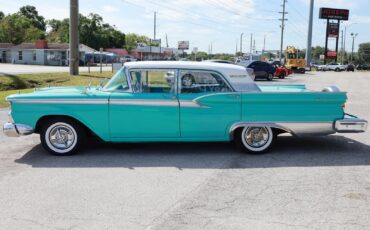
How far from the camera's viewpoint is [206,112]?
677 centimetres

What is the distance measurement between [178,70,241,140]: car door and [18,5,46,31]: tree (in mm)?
123270

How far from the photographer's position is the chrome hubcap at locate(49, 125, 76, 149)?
677 centimetres

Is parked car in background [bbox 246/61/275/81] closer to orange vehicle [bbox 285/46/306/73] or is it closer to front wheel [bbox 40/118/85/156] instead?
orange vehicle [bbox 285/46/306/73]

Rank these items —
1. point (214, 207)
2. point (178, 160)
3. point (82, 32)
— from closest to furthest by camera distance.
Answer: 1. point (214, 207)
2. point (178, 160)
3. point (82, 32)

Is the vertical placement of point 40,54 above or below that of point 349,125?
above

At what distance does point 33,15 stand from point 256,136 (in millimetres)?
127802

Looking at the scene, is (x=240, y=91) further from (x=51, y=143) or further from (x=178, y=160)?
(x=51, y=143)

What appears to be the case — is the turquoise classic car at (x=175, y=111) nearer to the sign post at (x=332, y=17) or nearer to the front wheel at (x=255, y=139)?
the front wheel at (x=255, y=139)

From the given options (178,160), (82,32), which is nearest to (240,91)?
(178,160)

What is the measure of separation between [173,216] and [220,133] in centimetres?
271

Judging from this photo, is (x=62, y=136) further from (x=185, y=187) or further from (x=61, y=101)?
(x=185, y=187)

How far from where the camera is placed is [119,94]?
6.76m

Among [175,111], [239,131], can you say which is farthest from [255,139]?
[175,111]

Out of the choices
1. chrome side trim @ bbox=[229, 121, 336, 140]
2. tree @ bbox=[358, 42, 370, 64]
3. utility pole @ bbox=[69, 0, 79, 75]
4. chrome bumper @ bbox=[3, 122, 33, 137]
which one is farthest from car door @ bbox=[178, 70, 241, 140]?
tree @ bbox=[358, 42, 370, 64]
